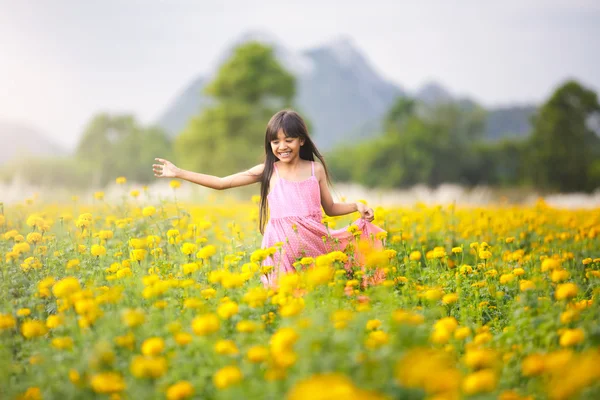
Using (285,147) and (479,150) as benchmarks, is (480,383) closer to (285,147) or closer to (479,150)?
(285,147)

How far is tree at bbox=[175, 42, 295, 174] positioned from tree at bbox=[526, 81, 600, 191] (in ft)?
49.1

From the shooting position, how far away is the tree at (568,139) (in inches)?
1125

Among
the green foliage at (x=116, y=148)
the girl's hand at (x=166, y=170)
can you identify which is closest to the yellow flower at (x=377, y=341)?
the girl's hand at (x=166, y=170)

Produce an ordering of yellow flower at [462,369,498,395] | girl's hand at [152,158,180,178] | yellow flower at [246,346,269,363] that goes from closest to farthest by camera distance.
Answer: yellow flower at [462,369,498,395]
yellow flower at [246,346,269,363]
girl's hand at [152,158,180,178]

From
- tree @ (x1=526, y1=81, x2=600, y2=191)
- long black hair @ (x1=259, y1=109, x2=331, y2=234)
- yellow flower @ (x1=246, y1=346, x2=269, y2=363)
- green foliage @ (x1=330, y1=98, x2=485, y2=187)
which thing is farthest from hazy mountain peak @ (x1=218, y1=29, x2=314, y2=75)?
yellow flower @ (x1=246, y1=346, x2=269, y2=363)

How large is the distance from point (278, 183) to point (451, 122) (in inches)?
1906

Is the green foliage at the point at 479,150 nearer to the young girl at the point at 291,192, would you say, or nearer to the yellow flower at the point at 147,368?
the young girl at the point at 291,192

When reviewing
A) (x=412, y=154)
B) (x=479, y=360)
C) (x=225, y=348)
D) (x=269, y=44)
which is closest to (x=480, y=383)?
(x=479, y=360)

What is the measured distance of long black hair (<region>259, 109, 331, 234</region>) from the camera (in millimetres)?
4406

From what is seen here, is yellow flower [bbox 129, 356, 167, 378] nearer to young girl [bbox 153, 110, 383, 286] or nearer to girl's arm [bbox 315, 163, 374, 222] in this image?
young girl [bbox 153, 110, 383, 286]

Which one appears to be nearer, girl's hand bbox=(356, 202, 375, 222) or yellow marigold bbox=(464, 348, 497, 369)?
yellow marigold bbox=(464, 348, 497, 369)

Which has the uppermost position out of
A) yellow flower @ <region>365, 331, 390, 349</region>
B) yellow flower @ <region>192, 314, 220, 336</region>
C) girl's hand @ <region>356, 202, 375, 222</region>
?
girl's hand @ <region>356, 202, 375, 222</region>

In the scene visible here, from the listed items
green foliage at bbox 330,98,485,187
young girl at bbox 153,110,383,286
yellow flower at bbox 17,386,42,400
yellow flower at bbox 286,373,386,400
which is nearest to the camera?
yellow flower at bbox 286,373,386,400

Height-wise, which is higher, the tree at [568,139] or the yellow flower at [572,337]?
the tree at [568,139]
